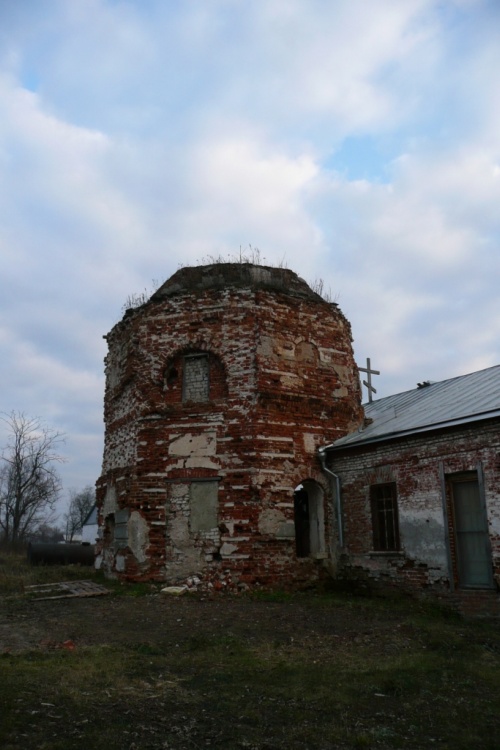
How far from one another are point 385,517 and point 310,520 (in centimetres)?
214

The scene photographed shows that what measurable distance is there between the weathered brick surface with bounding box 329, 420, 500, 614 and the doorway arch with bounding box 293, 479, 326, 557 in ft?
1.90

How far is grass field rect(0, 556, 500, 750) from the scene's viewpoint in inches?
193

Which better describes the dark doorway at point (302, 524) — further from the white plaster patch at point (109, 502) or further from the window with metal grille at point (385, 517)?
the white plaster patch at point (109, 502)

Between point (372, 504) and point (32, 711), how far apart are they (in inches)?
356

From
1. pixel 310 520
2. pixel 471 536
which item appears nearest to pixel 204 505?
pixel 310 520

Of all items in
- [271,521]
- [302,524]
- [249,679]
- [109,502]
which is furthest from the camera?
[109,502]

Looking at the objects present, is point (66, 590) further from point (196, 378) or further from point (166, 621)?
point (196, 378)

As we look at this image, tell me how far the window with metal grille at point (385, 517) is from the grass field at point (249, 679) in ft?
5.99

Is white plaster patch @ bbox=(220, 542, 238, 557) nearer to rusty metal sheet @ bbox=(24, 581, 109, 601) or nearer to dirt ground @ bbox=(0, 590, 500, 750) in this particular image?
dirt ground @ bbox=(0, 590, 500, 750)

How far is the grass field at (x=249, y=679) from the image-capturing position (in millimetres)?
4895

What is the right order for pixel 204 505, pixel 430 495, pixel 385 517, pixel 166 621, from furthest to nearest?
pixel 204 505 < pixel 385 517 < pixel 430 495 < pixel 166 621

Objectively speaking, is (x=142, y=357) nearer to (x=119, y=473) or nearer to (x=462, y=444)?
(x=119, y=473)

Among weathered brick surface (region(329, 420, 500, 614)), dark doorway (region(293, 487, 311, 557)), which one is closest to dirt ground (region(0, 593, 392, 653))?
weathered brick surface (region(329, 420, 500, 614))

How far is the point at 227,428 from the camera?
13414 millimetres
